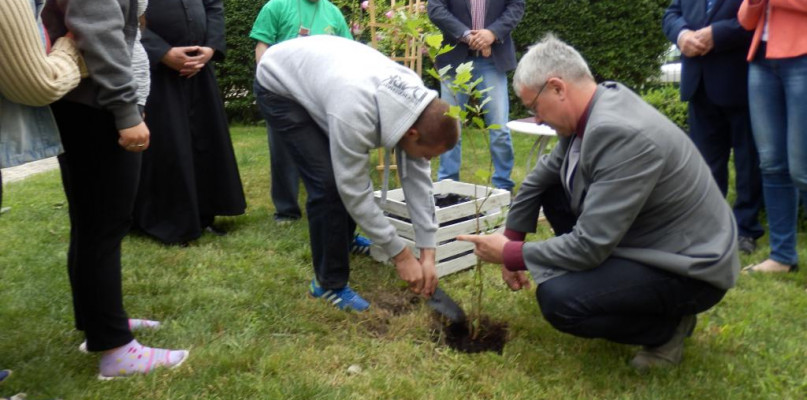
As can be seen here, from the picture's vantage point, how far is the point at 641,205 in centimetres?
240

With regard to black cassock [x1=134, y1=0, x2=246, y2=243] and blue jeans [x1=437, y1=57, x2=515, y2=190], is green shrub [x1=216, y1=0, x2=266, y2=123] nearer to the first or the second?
blue jeans [x1=437, y1=57, x2=515, y2=190]

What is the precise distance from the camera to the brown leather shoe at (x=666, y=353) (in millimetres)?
2706

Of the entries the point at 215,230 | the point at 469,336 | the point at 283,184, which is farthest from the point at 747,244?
the point at 215,230

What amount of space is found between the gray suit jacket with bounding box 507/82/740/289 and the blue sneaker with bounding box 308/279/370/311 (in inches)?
37.2

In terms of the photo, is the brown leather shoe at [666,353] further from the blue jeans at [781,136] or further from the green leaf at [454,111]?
the blue jeans at [781,136]

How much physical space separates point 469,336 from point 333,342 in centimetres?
59

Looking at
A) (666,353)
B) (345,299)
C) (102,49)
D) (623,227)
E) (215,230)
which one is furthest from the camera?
(215,230)

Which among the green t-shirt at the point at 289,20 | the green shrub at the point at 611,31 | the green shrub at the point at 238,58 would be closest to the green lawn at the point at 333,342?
the green t-shirt at the point at 289,20

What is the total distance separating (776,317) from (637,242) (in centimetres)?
110

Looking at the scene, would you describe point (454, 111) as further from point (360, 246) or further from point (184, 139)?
point (184, 139)

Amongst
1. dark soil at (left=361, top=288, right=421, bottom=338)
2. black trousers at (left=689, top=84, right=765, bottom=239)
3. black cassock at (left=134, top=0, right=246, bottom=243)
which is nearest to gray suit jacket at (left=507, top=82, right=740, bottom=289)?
dark soil at (left=361, top=288, right=421, bottom=338)

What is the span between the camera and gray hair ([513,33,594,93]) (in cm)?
248

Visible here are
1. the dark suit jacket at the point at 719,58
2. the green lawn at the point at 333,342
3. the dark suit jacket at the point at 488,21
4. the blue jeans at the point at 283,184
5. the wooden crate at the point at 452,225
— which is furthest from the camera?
the dark suit jacket at the point at 488,21

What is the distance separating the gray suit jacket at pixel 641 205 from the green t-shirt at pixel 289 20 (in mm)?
2829
